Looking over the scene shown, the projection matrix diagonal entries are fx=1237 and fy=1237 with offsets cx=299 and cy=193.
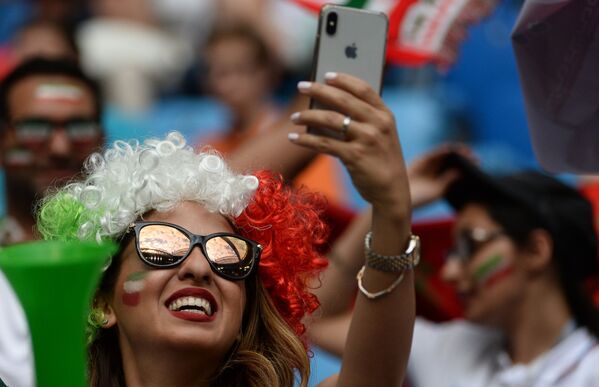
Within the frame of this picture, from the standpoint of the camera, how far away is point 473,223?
4.20 metres

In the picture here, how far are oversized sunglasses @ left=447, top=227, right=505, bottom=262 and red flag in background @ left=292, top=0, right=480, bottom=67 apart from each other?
698 mm

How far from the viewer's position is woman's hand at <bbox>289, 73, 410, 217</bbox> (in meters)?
2.30

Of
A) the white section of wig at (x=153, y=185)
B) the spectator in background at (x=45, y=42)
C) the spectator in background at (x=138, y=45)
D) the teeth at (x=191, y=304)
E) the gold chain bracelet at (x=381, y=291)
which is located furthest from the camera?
the spectator in background at (x=138, y=45)

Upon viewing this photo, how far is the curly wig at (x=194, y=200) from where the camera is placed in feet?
8.98

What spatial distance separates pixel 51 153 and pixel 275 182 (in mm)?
1200

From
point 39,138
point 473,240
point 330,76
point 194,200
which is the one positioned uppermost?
point 330,76

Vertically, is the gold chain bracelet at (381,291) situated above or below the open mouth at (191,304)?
above

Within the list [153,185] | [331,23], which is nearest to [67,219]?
[153,185]

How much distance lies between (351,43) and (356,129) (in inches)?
11.4

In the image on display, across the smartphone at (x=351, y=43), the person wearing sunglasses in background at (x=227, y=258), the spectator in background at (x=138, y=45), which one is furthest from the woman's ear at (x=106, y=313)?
the spectator in background at (x=138, y=45)

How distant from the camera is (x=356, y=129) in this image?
2303 mm

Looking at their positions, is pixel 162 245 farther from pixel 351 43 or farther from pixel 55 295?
pixel 55 295

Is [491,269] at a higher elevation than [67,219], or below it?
below

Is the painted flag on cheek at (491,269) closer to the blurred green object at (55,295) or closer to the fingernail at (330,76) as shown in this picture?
the fingernail at (330,76)
